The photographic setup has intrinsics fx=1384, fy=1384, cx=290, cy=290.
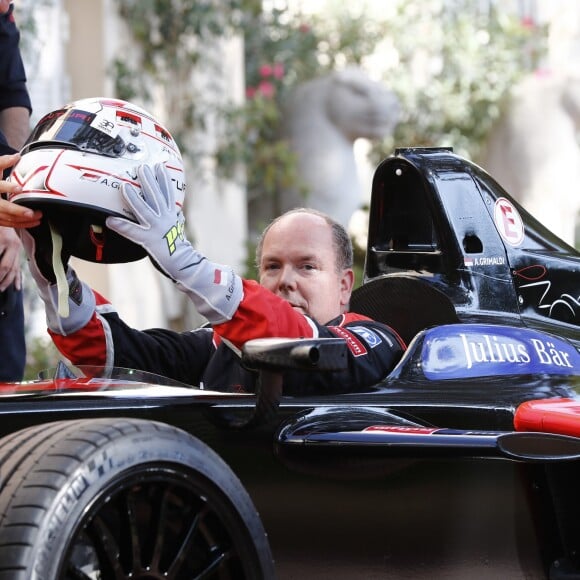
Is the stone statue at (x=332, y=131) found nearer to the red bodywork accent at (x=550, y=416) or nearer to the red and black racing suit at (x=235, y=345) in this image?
the red and black racing suit at (x=235, y=345)

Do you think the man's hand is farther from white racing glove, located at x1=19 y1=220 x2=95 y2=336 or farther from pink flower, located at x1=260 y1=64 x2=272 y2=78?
pink flower, located at x1=260 y1=64 x2=272 y2=78

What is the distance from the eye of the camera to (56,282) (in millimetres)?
3182

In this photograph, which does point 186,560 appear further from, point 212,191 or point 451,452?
point 212,191

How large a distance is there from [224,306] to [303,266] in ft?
1.94

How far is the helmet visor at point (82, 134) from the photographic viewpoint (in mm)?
2938

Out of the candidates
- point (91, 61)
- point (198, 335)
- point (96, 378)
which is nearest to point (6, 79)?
point (198, 335)

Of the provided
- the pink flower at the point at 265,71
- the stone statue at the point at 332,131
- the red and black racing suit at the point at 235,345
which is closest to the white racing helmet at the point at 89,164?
the red and black racing suit at the point at 235,345

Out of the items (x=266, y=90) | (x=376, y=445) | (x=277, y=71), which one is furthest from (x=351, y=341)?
(x=277, y=71)

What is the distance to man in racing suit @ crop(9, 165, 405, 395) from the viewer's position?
2.92 m

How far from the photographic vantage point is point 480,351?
3277 millimetres

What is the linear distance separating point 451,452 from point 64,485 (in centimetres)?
88

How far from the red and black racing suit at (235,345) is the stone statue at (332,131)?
7.48m

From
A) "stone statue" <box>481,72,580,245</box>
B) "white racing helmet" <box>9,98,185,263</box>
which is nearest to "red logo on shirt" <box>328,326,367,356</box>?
"white racing helmet" <box>9,98,185,263</box>

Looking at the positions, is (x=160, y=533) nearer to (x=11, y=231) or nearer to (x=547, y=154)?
(x=11, y=231)
